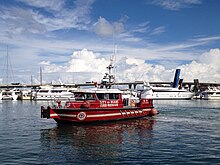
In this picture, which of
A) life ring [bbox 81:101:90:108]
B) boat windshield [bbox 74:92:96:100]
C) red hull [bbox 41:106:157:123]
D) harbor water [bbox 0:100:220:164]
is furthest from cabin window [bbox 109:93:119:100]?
harbor water [bbox 0:100:220:164]

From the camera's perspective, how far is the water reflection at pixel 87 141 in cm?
1933

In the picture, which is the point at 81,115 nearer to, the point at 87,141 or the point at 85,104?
the point at 85,104

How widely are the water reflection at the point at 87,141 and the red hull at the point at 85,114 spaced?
882 mm

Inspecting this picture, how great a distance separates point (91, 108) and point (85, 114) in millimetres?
1070

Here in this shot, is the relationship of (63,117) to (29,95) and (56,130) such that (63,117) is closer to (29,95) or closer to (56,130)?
(56,130)

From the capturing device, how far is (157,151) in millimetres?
20984

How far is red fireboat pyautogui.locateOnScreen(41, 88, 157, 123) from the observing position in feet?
107

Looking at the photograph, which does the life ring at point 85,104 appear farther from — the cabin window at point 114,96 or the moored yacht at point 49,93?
the moored yacht at point 49,93

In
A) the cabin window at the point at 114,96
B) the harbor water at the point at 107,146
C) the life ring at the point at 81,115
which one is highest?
the cabin window at the point at 114,96

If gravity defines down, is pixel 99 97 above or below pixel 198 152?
above

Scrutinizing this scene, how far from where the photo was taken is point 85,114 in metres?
33.6

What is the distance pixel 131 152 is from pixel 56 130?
12.6 m

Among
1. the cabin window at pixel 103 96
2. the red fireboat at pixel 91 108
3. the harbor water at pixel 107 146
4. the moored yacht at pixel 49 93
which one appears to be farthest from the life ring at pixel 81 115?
the moored yacht at pixel 49 93

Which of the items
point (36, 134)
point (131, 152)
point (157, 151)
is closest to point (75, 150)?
point (131, 152)
